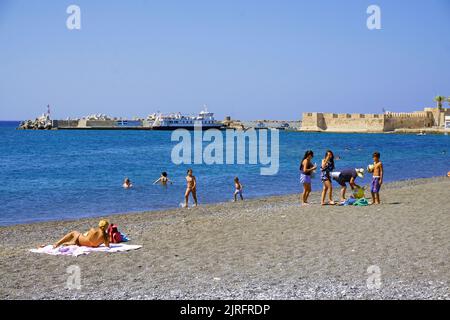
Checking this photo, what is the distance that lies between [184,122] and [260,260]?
114995 millimetres

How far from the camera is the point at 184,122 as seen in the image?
4806 inches

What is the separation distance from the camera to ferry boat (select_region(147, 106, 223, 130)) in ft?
394

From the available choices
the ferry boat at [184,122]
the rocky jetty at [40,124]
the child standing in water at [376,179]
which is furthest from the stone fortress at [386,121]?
the child standing in water at [376,179]

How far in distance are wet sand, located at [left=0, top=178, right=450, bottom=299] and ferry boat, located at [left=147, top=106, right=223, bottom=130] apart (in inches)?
4223

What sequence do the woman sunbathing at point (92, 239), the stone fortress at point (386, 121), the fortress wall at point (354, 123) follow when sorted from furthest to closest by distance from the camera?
1. the fortress wall at point (354, 123)
2. the stone fortress at point (386, 121)
3. the woman sunbathing at point (92, 239)

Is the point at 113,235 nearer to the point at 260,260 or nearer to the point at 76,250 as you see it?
the point at 76,250

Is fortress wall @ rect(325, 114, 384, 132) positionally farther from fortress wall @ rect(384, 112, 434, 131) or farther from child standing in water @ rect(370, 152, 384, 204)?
child standing in water @ rect(370, 152, 384, 204)

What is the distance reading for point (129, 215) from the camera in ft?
50.9

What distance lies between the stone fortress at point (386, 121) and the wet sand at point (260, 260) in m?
93.4

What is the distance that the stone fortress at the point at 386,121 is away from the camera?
10106 centimetres

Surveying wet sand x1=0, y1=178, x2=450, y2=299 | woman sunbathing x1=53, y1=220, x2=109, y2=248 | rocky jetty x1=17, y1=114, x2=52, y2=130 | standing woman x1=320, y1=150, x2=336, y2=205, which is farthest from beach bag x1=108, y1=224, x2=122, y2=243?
rocky jetty x1=17, y1=114, x2=52, y2=130

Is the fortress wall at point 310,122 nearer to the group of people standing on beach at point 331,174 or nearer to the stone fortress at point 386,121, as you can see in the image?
the stone fortress at point 386,121
